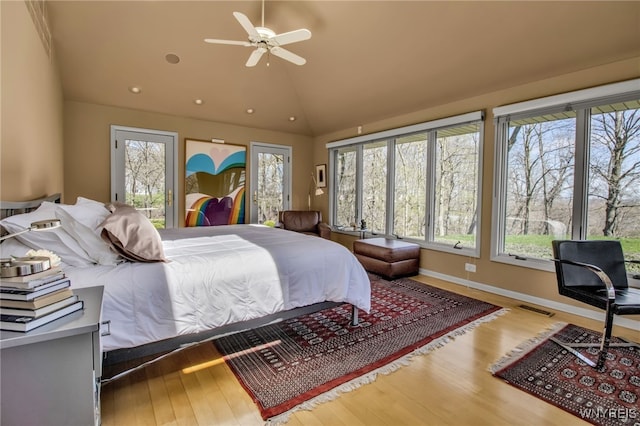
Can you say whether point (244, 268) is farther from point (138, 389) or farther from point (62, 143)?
point (62, 143)

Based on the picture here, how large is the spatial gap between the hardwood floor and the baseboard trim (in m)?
1.45

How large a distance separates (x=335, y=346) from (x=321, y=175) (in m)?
4.57

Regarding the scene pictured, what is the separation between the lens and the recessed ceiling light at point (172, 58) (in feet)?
13.5

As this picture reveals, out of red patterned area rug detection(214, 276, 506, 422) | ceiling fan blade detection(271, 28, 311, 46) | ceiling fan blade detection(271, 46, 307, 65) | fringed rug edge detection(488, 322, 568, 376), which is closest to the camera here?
red patterned area rug detection(214, 276, 506, 422)

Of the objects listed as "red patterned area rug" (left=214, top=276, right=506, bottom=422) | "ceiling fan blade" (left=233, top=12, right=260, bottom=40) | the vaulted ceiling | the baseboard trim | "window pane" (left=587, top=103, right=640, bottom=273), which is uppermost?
the vaulted ceiling

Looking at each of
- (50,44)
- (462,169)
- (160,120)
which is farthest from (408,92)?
(50,44)

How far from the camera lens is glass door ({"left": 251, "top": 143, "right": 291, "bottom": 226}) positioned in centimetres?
600

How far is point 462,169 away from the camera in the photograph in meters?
4.25

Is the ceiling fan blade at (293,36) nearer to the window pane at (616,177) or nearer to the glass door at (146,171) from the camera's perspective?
the window pane at (616,177)

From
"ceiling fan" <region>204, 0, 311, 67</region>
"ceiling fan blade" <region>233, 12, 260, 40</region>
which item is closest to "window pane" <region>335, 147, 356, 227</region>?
"ceiling fan" <region>204, 0, 311, 67</region>

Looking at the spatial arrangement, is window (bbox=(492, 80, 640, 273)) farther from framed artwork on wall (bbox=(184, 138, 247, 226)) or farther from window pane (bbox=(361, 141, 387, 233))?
framed artwork on wall (bbox=(184, 138, 247, 226))

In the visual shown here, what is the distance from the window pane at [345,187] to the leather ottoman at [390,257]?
4.65 ft

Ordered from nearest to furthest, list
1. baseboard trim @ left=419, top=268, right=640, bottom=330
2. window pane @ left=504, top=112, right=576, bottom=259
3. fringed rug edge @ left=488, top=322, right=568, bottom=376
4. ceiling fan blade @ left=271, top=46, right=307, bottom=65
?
fringed rug edge @ left=488, top=322, right=568, bottom=376
baseboard trim @ left=419, top=268, right=640, bottom=330
ceiling fan blade @ left=271, top=46, right=307, bottom=65
window pane @ left=504, top=112, right=576, bottom=259

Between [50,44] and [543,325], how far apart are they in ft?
19.1
